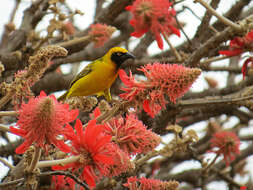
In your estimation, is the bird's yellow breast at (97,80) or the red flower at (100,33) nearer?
the red flower at (100,33)

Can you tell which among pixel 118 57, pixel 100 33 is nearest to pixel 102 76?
pixel 118 57

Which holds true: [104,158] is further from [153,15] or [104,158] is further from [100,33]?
[100,33]

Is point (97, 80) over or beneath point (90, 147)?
beneath

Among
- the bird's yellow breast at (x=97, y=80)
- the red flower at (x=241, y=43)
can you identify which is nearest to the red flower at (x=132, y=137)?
the red flower at (x=241, y=43)

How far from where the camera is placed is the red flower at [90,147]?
1.68 metres

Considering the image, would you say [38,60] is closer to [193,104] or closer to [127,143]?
[127,143]

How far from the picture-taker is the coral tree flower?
180 cm

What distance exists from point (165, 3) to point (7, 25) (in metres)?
2.77

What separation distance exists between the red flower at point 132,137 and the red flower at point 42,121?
1.14 feet

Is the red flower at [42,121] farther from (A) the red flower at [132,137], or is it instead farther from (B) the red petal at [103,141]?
(A) the red flower at [132,137]

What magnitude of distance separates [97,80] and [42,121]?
9.39ft

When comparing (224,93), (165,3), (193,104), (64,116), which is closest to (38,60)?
(64,116)

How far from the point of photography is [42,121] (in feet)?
5.28

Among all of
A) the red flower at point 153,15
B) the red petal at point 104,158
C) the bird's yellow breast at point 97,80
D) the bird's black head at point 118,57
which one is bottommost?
the bird's yellow breast at point 97,80
